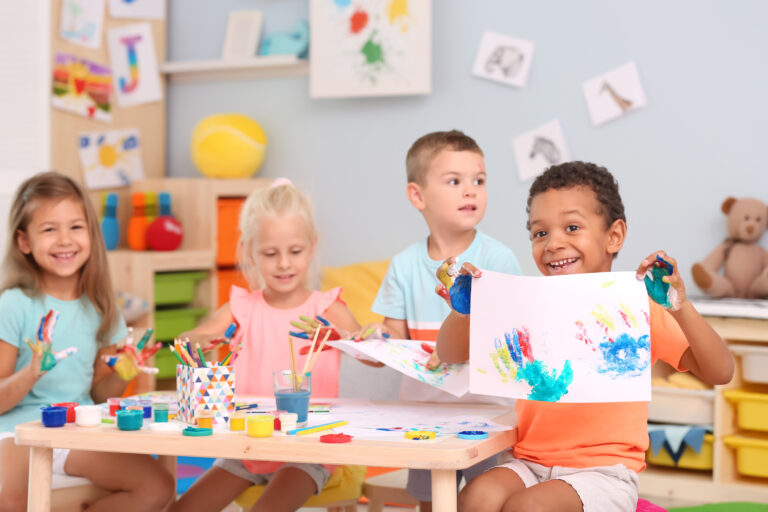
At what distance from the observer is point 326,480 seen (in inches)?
68.4

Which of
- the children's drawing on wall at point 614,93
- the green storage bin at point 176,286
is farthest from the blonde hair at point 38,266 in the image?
the children's drawing on wall at point 614,93

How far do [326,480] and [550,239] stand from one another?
2.11 feet

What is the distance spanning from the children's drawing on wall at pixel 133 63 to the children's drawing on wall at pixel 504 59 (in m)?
1.29

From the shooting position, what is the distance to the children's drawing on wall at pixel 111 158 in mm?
3377

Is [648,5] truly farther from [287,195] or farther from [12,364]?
[12,364]

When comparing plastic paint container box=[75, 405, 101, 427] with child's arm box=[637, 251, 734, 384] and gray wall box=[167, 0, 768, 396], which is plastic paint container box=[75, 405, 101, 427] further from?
gray wall box=[167, 0, 768, 396]

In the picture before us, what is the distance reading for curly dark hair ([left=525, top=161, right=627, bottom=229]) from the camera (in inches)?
57.9

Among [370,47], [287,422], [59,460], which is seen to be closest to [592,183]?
[287,422]

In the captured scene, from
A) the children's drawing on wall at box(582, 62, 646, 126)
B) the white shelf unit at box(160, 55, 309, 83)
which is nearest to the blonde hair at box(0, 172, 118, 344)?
the white shelf unit at box(160, 55, 309, 83)

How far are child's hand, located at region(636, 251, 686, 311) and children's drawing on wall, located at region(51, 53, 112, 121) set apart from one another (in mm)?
2513

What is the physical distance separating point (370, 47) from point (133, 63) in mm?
969

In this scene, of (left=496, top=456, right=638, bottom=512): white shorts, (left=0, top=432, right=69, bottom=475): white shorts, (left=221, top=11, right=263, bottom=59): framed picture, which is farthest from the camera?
(left=221, top=11, right=263, bottom=59): framed picture

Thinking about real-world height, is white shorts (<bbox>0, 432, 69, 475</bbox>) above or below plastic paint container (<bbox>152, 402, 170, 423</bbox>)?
below

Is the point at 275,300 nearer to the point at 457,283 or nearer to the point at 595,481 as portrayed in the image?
the point at 457,283
